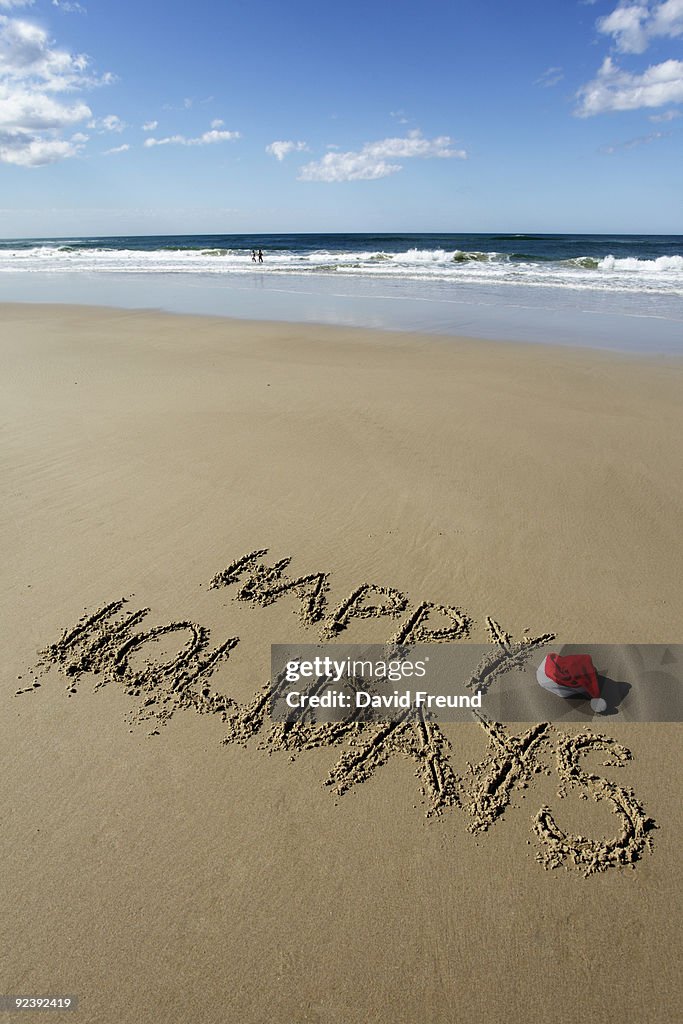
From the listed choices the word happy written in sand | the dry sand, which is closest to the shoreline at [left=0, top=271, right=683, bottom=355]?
the dry sand

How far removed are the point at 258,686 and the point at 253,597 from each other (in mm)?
656

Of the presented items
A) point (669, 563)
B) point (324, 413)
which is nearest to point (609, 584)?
point (669, 563)

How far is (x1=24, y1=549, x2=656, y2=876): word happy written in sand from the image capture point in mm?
2010

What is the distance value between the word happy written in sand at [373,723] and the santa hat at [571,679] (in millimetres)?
147

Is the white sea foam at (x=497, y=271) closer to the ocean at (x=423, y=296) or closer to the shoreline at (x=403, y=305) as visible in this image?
the ocean at (x=423, y=296)

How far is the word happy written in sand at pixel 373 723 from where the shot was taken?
6.59 feet

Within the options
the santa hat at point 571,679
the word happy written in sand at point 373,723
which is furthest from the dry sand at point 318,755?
the santa hat at point 571,679

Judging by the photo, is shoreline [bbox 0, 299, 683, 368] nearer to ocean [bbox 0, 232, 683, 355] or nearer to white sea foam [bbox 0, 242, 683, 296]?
ocean [bbox 0, 232, 683, 355]

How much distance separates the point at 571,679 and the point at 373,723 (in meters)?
0.94

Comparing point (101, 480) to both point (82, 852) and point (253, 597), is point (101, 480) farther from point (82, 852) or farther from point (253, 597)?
point (82, 852)

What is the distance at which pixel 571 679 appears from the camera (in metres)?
2.48

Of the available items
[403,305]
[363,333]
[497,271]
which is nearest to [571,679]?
[363,333]

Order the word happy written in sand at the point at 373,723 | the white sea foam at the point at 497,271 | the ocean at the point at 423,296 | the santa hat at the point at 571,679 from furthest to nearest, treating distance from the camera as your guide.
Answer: the white sea foam at the point at 497,271 < the ocean at the point at 423,296 < the santa hat at the point at 571,679 < the word happy written in sand at the point at 373,723

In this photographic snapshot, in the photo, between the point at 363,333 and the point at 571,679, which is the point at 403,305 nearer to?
the point at 363,333
